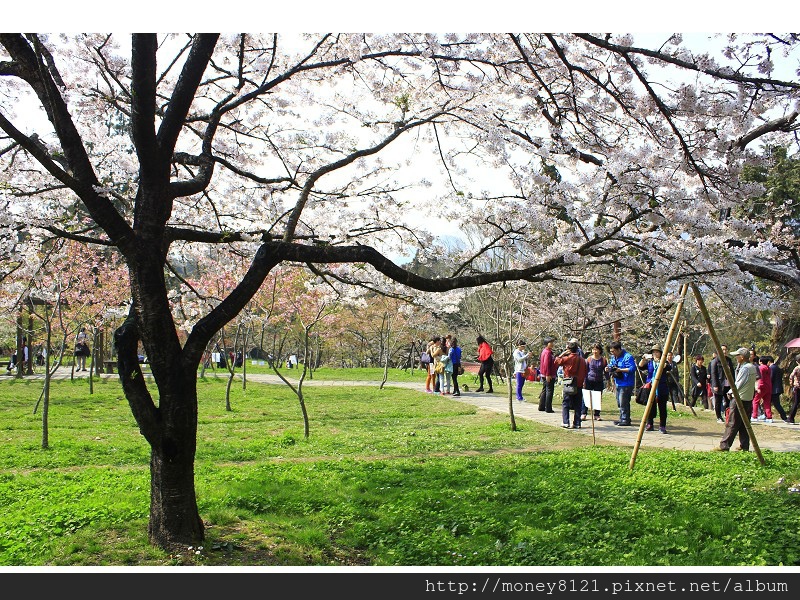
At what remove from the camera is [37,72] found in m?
4.39

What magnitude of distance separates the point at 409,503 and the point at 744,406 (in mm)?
5335

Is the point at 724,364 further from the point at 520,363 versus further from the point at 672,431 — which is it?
the point at 520,363

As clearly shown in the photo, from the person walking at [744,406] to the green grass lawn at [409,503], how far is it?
0.63 metres

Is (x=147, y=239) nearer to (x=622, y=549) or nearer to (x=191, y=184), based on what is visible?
(x=191, y=184)

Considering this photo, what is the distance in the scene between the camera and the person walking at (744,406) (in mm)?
8617

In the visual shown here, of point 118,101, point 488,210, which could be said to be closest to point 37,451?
point 118,101

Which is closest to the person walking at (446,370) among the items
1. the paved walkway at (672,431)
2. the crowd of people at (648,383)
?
the crowd of people at (648,383)

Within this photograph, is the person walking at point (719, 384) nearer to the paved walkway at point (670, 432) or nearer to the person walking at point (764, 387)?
the paved walkway at point (670, 432)

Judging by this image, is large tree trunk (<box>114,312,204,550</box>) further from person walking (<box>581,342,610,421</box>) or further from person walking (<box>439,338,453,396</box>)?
person walking (<box>439,338,453,396</box>)

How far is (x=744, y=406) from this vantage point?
859cm

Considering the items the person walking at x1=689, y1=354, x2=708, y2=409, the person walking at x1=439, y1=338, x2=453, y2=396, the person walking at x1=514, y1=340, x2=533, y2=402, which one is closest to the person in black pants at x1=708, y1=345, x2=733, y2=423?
the person walking at x1=689, y1=354, x2=708, y2=409

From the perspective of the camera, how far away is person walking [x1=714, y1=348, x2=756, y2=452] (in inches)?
339

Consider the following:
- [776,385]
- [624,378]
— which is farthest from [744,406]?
[776,385]

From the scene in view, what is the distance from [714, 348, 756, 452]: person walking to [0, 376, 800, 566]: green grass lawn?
0.63 m
